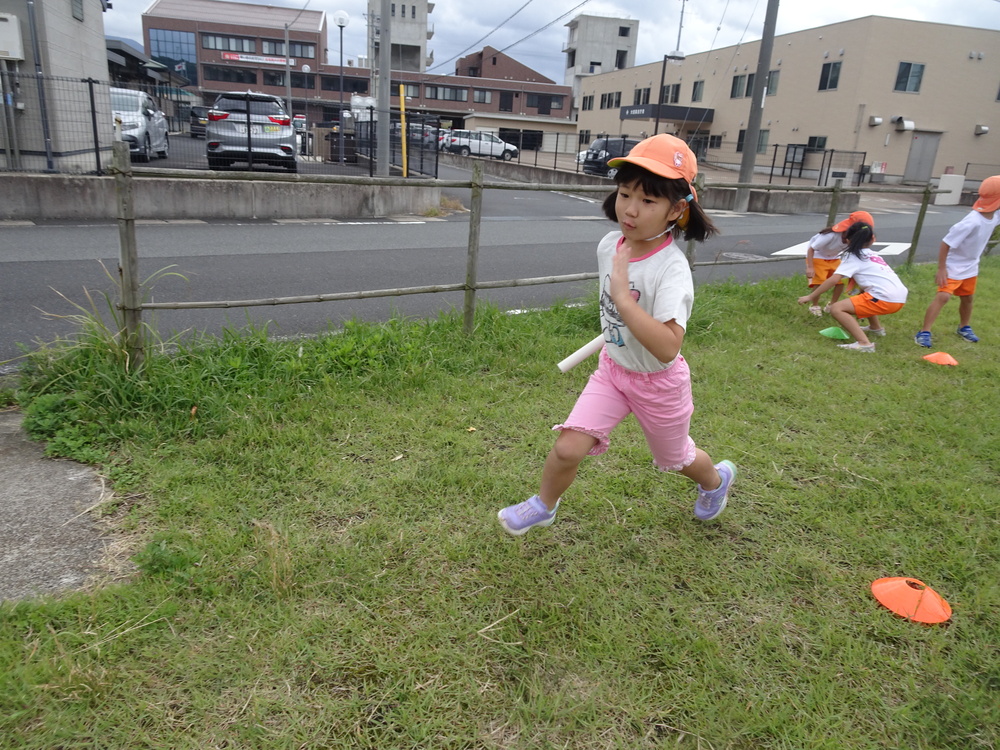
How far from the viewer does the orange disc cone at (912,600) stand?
247cm

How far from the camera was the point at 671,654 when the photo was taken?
2.27m

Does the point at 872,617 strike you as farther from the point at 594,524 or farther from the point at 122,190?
the point at 122,190

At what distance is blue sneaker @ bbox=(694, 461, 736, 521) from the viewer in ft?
9.81

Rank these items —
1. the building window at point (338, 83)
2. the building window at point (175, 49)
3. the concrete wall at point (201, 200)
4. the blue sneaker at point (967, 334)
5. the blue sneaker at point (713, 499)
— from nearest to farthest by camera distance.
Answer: the blue sneaker at point (713, 499) → the blue sneaker at point (967, 334) → the concrete wall at point (201, 200) → the building window at point (175, 49) → the building window at point (338, 83)

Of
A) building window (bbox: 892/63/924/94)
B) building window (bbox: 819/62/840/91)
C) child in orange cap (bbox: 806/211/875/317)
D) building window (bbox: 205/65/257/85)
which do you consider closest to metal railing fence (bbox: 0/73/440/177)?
child in orange cap (bbox: 806/211/875/317)

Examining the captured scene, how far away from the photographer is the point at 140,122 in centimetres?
1670

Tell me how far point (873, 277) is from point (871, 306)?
237mm

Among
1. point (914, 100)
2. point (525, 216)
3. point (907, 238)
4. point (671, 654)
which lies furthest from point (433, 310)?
point (914, 100)

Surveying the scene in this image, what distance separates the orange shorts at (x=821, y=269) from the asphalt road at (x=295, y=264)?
2.58 ft

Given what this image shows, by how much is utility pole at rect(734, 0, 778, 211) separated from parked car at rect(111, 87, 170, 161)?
560 inches

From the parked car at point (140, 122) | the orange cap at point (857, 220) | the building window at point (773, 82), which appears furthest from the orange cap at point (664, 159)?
the building window at point (773, 82)

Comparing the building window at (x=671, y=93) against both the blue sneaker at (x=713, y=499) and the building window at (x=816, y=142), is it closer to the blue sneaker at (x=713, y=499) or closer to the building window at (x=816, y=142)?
the building window at (x=816, y=142)

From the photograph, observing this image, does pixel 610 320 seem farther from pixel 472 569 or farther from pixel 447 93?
pixel 447 93

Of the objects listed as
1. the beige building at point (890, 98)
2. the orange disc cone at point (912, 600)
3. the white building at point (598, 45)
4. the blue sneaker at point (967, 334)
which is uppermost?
the white building at point (598, 45)
